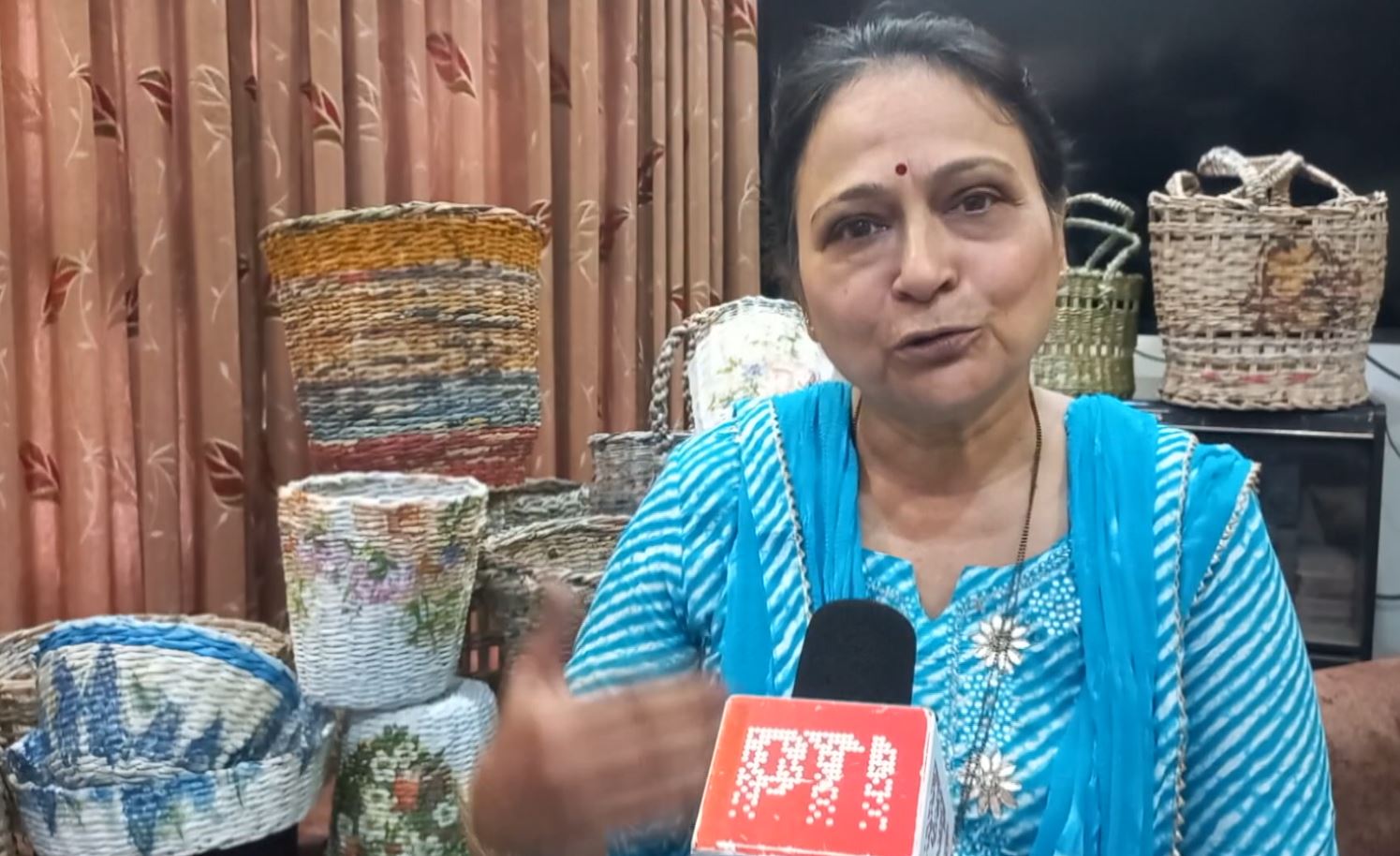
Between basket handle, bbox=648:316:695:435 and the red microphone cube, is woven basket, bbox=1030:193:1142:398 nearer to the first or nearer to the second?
basket handle, bbox=648:316:695:435

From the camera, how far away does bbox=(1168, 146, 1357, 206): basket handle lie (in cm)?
185

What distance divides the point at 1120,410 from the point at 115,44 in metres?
1.55

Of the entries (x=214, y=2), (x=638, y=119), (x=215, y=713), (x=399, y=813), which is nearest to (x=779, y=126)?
(x=215, y=713)

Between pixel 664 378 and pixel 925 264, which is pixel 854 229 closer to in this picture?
pixel 925 264

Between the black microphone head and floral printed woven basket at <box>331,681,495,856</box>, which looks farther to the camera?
floral printed woven basket at <box>331,681,495,856</box>

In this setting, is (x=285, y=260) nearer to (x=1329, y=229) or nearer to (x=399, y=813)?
(x=399, y=813)

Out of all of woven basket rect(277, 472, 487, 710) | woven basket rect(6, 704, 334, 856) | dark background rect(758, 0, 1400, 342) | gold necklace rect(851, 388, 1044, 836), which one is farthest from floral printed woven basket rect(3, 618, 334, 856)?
dark background rect(758, 0, 1400, 342)

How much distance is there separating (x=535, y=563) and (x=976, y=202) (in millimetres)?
1101

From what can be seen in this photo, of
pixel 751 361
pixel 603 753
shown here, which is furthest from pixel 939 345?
pixel 751 361

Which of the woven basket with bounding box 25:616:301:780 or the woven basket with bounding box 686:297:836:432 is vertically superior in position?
the woven basket with bounding box 686:297:836:432

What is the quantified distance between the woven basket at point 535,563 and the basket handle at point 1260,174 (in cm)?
113

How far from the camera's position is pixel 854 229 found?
769 mm

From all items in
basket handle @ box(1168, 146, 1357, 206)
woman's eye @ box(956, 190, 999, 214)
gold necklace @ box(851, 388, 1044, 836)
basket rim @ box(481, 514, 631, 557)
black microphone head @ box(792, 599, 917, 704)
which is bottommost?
basket rim @ box(481, 514, 631, 557)

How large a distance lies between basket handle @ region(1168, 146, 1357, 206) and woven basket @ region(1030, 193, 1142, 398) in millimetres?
175
